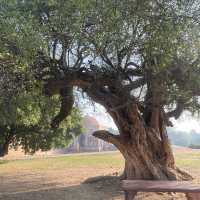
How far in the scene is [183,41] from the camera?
387 inches

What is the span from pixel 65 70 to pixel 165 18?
3.67 m

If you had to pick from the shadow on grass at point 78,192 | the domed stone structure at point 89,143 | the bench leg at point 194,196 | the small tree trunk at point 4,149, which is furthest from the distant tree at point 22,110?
the domed stone structure at point 89,143

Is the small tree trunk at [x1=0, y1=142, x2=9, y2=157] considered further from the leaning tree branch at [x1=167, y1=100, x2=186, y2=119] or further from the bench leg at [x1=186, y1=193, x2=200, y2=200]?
the bench leg at [x1=186, y1=193, x2=200, y2=200]

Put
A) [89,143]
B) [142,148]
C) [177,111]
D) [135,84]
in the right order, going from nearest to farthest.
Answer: [135,84]
[142,148]
[177,111]
[89,143]

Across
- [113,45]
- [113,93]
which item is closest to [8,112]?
[113,93]

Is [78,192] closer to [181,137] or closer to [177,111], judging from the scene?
[177,111]

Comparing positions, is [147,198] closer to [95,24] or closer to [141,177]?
[141,177]

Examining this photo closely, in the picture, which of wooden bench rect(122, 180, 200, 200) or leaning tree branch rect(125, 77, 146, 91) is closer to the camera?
wooden bench rect(122, 180, 200, 200)

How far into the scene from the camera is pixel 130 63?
1149 centimetres

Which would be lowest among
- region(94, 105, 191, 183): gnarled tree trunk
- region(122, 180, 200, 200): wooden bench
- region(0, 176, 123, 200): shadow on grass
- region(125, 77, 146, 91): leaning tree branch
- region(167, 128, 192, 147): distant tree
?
region(0, 176, 123, 200): shadow on grass

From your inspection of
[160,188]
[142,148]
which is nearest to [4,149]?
[142,148]

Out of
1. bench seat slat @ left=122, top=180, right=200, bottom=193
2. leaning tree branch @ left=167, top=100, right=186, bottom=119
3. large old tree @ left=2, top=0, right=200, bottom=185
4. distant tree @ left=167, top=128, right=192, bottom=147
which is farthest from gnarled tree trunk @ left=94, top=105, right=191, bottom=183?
distant tree @ left=167, top=128, right=192, bottom=147

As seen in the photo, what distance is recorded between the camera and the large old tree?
9469mm

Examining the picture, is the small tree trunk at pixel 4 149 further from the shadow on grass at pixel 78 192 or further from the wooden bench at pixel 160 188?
the wooden bench at pixel 160 188
